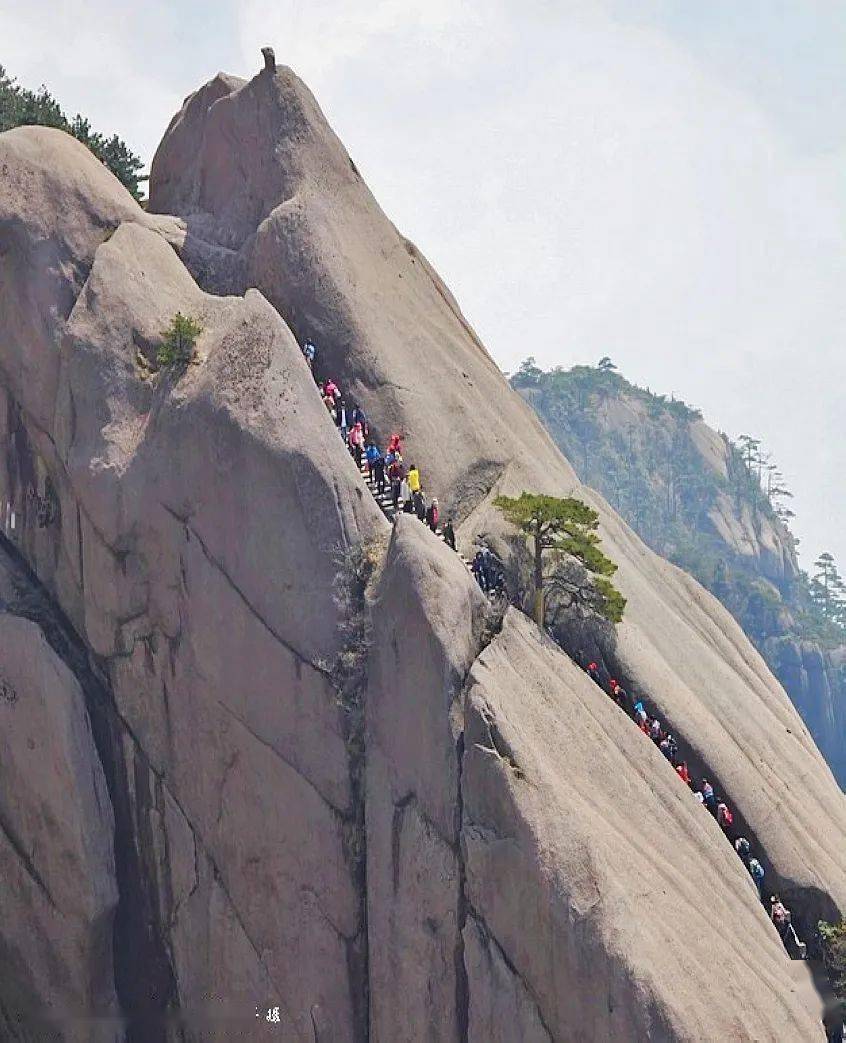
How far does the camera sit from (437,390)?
47750mm

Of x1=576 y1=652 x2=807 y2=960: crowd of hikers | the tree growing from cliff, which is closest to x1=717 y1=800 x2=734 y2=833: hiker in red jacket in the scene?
x1=576 y1=652 x2=807 y2=960: crowd of hikers

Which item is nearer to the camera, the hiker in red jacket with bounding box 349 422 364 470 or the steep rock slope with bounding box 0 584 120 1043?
the steep rock slope with bounding box 0 584 120 1043

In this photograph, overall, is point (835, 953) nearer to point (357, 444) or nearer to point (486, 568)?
point (486, 568)

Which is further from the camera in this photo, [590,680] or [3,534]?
[3,534]

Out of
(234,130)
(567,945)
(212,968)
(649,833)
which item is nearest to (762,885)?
(649,833)

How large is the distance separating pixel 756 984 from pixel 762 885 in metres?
5.82

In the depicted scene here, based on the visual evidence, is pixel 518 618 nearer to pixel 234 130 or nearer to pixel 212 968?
pixel 212 968

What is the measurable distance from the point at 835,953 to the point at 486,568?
10.9 meters

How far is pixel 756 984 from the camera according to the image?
36.0 meters

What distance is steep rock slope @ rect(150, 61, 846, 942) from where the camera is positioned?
143ft

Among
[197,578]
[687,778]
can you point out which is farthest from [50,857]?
[687,778]

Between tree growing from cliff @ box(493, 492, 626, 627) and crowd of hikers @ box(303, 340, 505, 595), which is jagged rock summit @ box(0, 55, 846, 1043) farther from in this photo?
tree growing from cliff @ box(493, 492, 626, 627)

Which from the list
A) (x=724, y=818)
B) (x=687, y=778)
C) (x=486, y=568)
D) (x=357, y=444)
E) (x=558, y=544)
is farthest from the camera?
(x=357, y=444)

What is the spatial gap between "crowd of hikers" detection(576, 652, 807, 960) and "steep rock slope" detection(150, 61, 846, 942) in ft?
1.16
